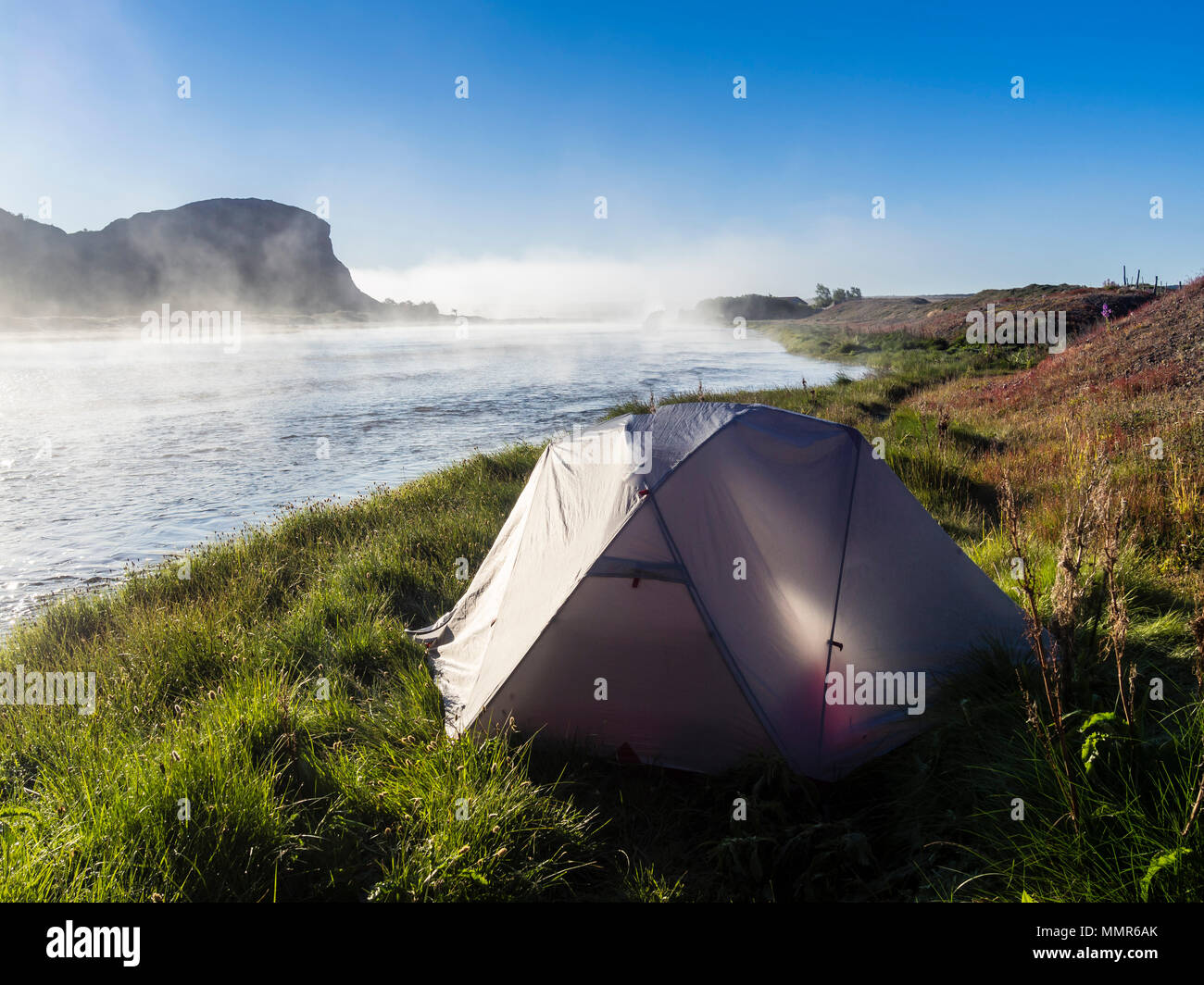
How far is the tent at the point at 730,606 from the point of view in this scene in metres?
4.05

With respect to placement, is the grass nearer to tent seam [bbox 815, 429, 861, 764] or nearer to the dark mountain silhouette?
tent seam [bbox 815, 429, 861, 764]

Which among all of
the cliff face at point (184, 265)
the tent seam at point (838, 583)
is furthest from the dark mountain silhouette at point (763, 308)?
the tent seam at point (838, 583)

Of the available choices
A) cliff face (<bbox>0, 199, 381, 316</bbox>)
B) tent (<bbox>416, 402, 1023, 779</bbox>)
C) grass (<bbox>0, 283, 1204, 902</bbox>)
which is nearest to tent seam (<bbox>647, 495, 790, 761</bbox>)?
tent (<bbox>416, 402, 1023, 779</bbox>)

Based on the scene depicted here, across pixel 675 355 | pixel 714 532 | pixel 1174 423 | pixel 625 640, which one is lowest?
pixel 625 640

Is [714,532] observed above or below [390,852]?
above

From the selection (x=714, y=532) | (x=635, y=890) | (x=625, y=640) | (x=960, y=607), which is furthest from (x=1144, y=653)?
(x=635, y=890)

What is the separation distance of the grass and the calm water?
5.17 metres

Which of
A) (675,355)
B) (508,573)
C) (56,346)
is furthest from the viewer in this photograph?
(56,346)

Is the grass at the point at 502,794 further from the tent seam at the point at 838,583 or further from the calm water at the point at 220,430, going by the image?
the calm water at the point at 220,430

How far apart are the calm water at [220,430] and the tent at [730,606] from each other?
7838 mm

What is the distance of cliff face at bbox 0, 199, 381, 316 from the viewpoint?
107875mm

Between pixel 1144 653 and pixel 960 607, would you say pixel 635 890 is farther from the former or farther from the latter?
pixel 1144 653

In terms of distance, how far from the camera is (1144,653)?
175 inches

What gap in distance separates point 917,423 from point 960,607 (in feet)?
32.0
